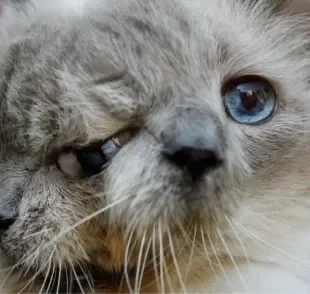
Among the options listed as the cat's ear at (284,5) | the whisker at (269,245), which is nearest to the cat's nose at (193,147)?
the whisker at (269,245)

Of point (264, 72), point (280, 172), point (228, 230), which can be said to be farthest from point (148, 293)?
point (264, 72)

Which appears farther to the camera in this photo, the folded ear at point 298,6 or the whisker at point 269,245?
the folded ear at point 298,6

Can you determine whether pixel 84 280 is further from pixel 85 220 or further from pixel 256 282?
pixel 256 282

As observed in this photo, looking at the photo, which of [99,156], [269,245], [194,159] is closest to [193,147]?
[194,159]

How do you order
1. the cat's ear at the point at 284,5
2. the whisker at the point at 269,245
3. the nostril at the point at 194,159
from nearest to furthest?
the nostril at the point at 194,159 → the whisker at the point at 269,245 → the cat's ear at the point at 284,5

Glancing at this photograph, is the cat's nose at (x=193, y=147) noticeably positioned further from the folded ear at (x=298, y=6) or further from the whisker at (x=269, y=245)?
the folded ear at (x=298, y=6)

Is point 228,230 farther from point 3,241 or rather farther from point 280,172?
point 3,241

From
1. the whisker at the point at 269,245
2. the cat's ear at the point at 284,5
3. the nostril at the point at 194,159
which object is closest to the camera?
the nostril at the point at 194,159
